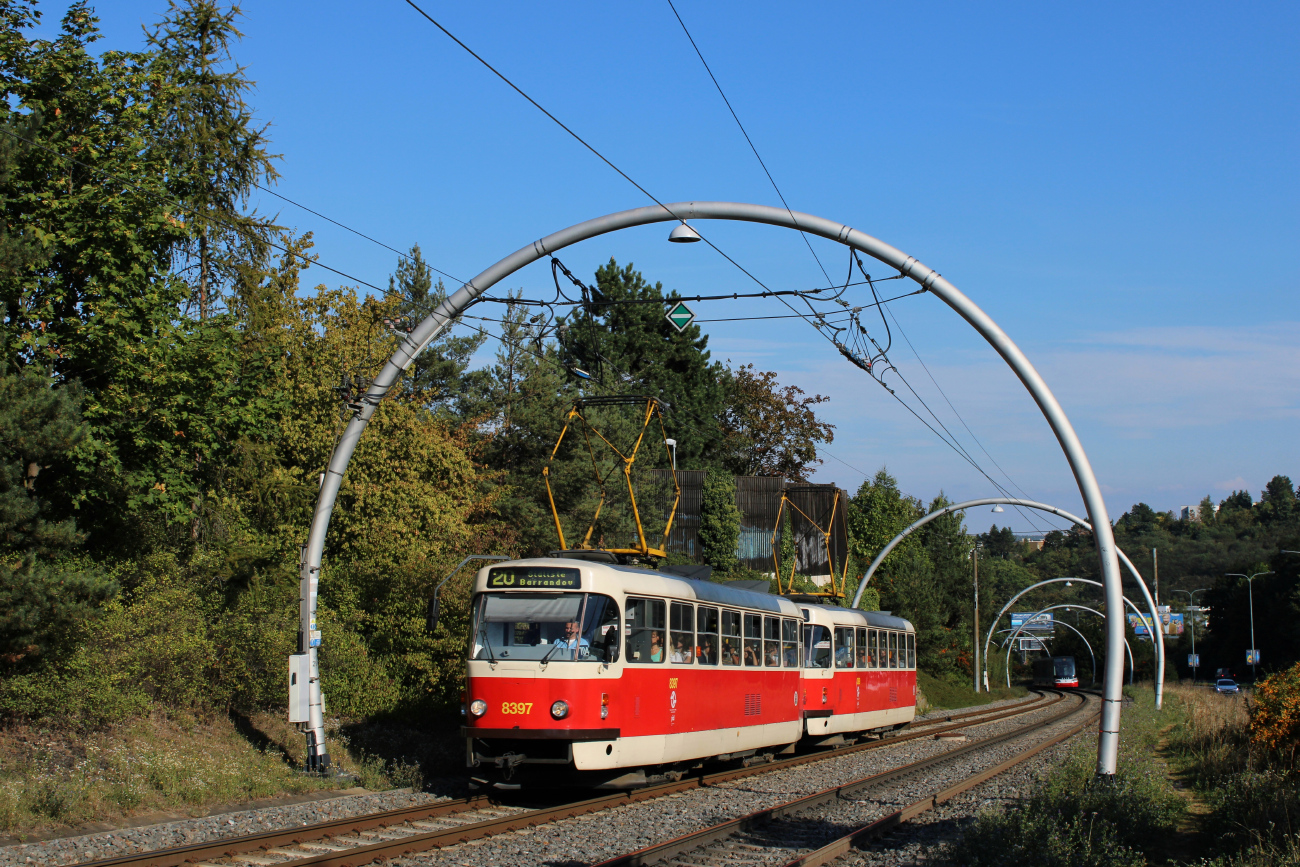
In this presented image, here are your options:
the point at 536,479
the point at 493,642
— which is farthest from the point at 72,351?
the point at 536,479

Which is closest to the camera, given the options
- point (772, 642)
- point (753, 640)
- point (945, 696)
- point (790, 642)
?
point (753, 640)

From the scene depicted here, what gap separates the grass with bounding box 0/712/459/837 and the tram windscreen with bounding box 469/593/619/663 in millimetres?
2624

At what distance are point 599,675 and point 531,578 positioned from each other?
1.50 metres

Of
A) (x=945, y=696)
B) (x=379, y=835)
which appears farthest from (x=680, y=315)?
(x=945, y=696)

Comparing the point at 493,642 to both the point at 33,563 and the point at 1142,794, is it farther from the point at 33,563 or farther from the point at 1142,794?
the point at 1142,794

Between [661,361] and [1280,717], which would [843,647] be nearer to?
[1280,717]

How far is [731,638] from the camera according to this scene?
57.5 feet

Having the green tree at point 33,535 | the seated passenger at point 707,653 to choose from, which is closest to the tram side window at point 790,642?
the seated passenger at point 707,653

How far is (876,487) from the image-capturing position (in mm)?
82875

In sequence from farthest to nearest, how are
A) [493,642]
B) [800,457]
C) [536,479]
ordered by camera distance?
[800,457], [536,479], [493,642]

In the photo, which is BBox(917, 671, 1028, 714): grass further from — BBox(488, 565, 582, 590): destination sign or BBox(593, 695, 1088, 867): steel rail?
BBox(488, 565, 582, 590): destination sign

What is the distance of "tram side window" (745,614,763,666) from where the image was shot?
60.0ft

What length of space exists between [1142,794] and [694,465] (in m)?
50.5

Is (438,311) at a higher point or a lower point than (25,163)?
lower
